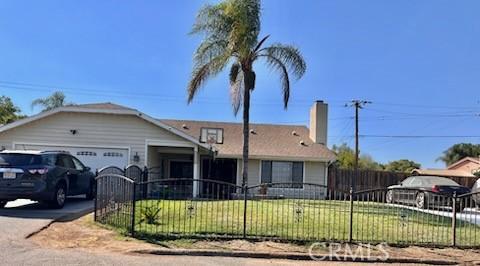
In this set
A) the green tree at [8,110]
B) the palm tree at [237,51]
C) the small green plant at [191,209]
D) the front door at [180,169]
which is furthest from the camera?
the green tree at [8,110]

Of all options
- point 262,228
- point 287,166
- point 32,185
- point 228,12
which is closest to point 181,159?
point 287,166

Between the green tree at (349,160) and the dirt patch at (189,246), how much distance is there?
31.3 metres

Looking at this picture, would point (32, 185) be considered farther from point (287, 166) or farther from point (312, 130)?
point (312, 130)

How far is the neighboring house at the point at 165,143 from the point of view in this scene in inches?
908

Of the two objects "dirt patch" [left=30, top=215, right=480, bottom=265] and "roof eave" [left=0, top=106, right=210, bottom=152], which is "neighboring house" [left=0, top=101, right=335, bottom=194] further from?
"dirt patch" [left=30, top=215, right=480, bottom=265]

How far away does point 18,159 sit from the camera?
13.9 m

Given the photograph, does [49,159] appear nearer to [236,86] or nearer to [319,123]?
[236,86]

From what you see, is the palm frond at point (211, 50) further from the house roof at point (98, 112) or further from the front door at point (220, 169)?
the front door at point (220, 169)

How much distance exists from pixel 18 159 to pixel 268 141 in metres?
17.7

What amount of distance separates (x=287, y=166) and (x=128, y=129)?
9.35 m

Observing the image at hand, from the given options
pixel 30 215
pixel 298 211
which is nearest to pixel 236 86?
pixel 30 215

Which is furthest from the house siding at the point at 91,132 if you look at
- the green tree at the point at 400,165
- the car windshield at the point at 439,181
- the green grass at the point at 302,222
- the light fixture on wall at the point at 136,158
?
the green tree at the point at 400,165

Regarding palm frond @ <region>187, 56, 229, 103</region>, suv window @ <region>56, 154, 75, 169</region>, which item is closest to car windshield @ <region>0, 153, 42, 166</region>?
suv window @ <region>56, 154, 75, 169</region>

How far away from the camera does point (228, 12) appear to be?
20.5 metres
